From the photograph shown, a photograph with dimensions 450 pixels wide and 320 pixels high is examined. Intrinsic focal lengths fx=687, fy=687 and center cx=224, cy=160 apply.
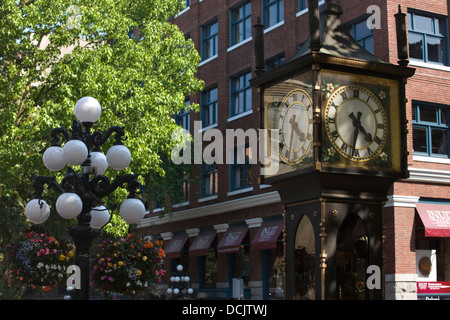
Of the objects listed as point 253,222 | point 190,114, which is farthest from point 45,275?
point 190,114

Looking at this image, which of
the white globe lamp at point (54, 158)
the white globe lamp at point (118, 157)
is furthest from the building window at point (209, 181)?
the white globe lamp at point (118, 157)

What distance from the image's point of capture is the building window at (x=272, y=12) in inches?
1157

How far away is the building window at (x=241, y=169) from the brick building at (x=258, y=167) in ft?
0.16

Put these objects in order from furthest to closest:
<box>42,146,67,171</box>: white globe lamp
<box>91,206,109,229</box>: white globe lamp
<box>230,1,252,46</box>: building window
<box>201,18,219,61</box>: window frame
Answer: <box>201,18,219,61</box>: window frame
<box>230,1,252,46</box>: building window
<box>91,206,109,229</box>: white globe lamp
<box>42,146,67,171</box>: white globe lamp

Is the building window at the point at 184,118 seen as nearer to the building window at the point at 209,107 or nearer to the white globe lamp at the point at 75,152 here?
the building window at the point at 209,107

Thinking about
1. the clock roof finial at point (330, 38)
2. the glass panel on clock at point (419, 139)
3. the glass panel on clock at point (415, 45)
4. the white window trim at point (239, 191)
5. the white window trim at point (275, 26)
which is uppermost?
the white window trim at point (275, 26)

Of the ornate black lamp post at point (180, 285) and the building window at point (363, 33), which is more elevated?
the building window at point (363, 33)

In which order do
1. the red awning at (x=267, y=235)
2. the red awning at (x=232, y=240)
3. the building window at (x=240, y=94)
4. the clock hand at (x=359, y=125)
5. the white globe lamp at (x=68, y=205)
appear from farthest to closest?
1. the building window at (x=240, y=94)
2. the red awning at (x=232, y=240)
3. the red awning at (x=267, y=235)
4. the white globe lamp at (x=68, y=205)
5. the clock hand at (x=359, y=125)

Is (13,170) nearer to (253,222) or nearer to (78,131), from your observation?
(78,131)

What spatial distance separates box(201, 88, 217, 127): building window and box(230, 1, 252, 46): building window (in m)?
2.89

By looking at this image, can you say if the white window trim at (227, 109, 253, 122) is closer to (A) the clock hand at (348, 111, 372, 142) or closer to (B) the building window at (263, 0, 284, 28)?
(B) the building window at (263, 0, 284, 28)

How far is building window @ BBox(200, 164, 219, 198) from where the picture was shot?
33.4m

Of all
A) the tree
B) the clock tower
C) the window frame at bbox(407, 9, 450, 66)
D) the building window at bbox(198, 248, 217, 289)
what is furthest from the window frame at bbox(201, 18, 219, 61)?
the clock tower

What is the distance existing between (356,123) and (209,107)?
2739 cm
